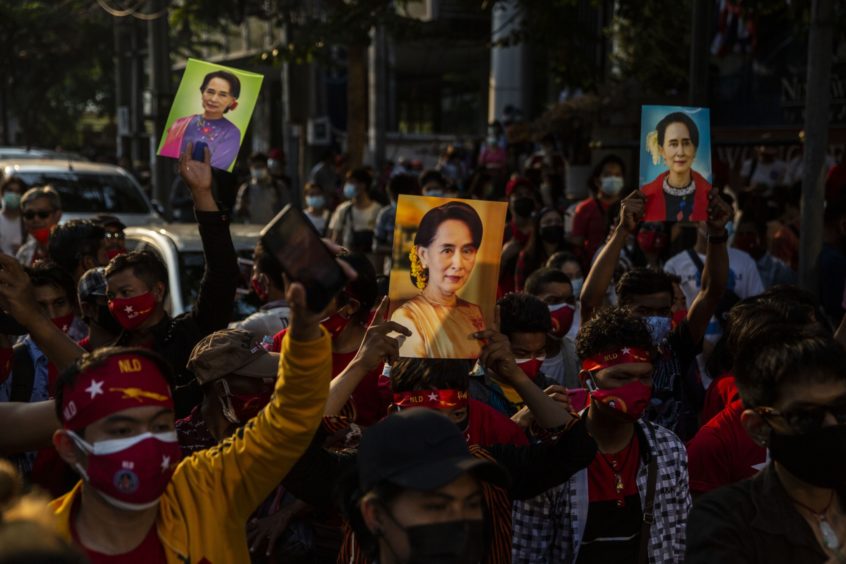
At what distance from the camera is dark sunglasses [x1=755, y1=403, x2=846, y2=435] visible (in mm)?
3002

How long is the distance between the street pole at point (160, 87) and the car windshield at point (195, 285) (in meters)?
9.41

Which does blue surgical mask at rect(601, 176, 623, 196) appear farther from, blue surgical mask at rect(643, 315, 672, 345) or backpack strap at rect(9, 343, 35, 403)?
backpack strap at rect(9, 343, 35, 403)

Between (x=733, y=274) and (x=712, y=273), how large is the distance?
2201mm

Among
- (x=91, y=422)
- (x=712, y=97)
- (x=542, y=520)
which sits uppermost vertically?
(x=712, y=97)

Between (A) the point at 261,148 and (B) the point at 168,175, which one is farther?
(A) the point at 261,148

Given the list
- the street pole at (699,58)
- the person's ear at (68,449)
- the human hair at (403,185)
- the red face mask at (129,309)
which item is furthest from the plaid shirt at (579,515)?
the human hair at (403,185)

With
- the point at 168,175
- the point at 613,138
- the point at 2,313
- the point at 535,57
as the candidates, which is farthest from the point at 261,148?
the point at 2,313

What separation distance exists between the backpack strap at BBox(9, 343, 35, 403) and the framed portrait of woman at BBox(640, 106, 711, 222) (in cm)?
281

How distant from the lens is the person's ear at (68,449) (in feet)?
9.86

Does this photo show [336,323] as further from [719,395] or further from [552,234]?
[552,234]

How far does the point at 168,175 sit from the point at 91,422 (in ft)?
53.3

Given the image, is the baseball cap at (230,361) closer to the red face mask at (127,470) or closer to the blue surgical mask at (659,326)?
the red face mask at (127,470)

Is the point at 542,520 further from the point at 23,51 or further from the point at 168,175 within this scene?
the point at 23,51

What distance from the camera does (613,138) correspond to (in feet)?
49.3
